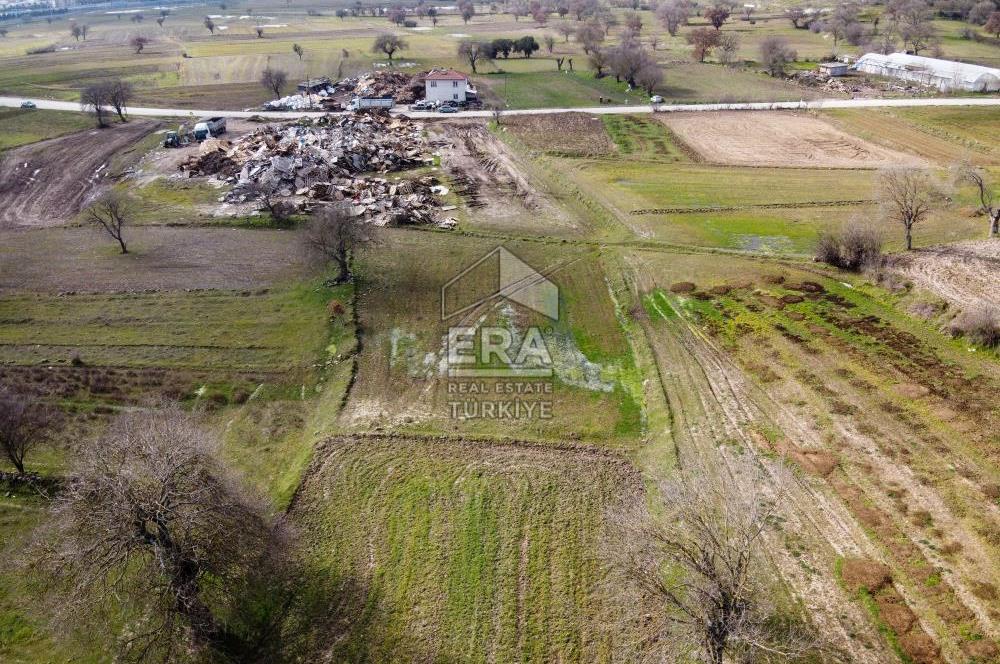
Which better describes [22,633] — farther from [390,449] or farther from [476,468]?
[476,468]

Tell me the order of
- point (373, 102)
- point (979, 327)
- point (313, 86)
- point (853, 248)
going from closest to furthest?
point (979, 327) < point (853, 248) < point (373, 102) < point (313, 86)

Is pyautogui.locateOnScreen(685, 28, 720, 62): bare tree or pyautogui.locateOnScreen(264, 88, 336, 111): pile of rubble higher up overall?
pyautogui.locateOnScreen(685, 28, 720, 62): bare tree

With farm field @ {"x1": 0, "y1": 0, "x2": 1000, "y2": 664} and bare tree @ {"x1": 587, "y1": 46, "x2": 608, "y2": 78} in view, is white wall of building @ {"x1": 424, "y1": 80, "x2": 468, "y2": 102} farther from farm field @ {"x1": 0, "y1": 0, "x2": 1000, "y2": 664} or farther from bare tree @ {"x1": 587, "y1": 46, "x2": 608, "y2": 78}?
bare tree @ {"x1": 587, "y1": 46, "x2": 608, "y2": 78}

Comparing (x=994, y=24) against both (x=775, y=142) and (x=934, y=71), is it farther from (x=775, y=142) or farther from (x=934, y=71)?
(x=775, y=142)

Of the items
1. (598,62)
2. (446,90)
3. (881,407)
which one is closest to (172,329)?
(881,407)

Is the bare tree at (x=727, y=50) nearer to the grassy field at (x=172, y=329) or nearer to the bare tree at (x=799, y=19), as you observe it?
the bare tree at (x=799, y=19)

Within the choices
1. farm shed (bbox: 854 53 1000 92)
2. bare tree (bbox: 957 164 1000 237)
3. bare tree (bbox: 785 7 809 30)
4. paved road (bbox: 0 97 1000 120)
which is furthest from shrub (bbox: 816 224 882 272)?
bare tree (bbox: 785 7 809 30)

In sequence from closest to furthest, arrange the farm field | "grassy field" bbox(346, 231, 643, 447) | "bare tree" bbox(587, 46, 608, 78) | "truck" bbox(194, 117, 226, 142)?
the farm field < "grassy field" bbox(346, 231, 643, 447) < "truck" bbox(194, 117, 226, 142) < "bare tree" bbox(587, 46, 608, 78)

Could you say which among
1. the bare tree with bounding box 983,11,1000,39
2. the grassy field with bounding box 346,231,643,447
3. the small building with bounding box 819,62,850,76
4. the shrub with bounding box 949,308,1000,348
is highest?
the bare tree with bounding box 983,11,1000,39
